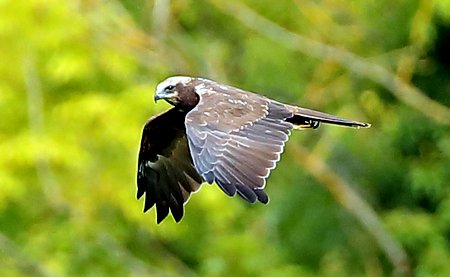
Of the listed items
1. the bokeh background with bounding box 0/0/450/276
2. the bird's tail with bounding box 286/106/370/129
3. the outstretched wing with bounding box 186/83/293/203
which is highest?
the bokeh background with bounding box 0/0/450/276

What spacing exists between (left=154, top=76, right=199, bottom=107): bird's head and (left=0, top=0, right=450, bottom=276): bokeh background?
16.4 ft

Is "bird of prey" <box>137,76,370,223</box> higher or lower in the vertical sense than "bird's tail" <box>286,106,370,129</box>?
lower

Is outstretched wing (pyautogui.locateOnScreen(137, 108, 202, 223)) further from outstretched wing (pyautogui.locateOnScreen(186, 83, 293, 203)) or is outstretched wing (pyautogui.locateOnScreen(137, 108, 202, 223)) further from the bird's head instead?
outstretched wing (pyautogui.locateOnScreen(186, 83, 293, 203))

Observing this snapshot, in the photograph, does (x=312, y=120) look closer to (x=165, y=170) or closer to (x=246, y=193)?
(x=165, y=170)

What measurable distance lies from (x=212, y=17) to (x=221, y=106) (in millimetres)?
10004

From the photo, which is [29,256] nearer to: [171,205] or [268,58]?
[268,58]

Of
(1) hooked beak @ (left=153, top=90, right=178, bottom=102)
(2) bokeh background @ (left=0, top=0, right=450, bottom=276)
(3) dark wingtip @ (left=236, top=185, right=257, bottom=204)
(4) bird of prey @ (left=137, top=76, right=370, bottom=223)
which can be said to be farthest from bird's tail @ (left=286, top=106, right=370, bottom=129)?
(2) bokeh background @ (left=0, top=0, right=450, bottom=276)

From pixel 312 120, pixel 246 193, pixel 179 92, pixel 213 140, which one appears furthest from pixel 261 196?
pixel 179 92

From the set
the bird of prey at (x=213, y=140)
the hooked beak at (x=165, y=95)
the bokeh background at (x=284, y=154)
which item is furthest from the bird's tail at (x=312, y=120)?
the bokeh background at (x=284, y=154)

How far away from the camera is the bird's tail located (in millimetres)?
7660

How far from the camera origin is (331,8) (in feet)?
48.3

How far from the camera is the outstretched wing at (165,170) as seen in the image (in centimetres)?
824

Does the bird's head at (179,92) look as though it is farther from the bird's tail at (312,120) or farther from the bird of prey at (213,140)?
the bird's tail at (312,120)

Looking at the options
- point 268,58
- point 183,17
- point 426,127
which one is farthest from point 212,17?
point 426,127
